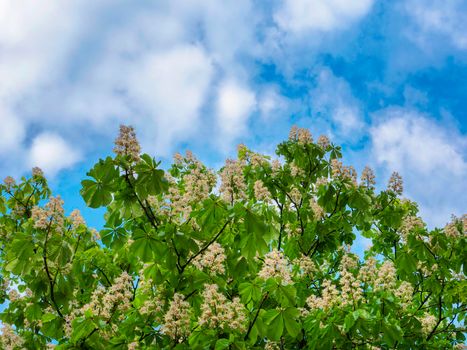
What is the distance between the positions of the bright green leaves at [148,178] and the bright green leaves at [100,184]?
29 centimetres

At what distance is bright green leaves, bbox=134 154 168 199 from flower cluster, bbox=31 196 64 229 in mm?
1393

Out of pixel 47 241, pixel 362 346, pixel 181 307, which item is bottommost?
pixel 362 346

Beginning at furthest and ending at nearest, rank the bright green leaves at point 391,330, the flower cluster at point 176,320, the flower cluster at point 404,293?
the flower cluster at point 404,293 → the bright green leaves at point 391,330 → the flower cluster at point 176,320

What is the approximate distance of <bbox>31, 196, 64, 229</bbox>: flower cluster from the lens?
21.0ft

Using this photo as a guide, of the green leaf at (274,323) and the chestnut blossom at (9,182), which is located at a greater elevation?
the chestnut blossom at (9,182)

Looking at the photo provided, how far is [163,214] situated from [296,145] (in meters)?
4.68

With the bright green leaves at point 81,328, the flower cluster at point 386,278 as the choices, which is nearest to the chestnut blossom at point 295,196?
the flower cluster at point 386,278

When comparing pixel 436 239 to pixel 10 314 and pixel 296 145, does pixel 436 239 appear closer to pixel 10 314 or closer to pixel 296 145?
pixel 296 145

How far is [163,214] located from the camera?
6414 millimetres

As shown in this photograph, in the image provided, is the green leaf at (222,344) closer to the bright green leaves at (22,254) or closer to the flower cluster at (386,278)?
the flower cluster at (386,278)

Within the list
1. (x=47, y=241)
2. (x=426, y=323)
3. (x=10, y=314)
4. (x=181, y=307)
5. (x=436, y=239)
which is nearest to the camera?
(x=181, y=307)

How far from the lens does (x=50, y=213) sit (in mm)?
6453

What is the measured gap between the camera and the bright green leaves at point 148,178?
591 cm

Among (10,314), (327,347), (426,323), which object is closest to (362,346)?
(327,347)
